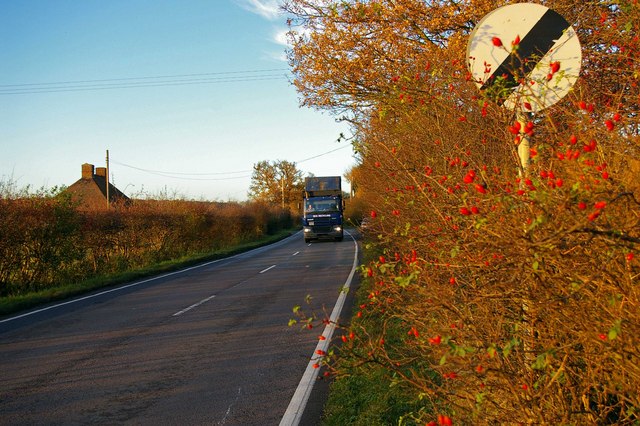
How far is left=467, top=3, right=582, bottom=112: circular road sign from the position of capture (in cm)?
292

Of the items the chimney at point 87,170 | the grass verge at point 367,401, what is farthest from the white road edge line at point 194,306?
the chimney at point 87,170

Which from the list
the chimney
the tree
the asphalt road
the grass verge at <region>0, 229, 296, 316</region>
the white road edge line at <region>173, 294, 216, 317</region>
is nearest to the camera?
the asphalt road

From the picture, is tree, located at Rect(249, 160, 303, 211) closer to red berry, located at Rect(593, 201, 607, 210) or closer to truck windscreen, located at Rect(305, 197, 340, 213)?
truck windscreen, located at Rect(305, 197, 340, 213)

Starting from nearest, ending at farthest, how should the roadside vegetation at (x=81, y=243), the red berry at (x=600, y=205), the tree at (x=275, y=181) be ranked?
the red berry at (x=600, y=205) < the roadside vegetation at (x=81, y=243) < the tree at (x=275, y=181)

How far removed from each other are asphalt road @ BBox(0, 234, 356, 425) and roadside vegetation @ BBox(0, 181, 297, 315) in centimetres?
309

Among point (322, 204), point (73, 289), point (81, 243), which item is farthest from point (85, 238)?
point (322, 204)

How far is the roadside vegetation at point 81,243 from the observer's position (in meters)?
14.7

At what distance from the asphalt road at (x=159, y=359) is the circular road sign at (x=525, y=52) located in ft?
11.5

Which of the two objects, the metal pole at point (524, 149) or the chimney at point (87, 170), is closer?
the metal pole at point (524, 149)

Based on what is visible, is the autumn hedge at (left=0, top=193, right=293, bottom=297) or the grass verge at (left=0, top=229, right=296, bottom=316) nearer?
the grass verge at (left=0, top=229, right=296, bottom=316)

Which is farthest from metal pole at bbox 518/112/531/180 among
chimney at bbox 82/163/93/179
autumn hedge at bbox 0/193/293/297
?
chimney at bbox 82/163/93/179

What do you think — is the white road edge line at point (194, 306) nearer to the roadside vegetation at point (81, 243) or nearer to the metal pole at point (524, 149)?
the roadside vegetation at point (81, 243)

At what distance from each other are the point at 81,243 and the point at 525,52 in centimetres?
1750

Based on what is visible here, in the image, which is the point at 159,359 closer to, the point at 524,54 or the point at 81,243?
the point at 524,54
